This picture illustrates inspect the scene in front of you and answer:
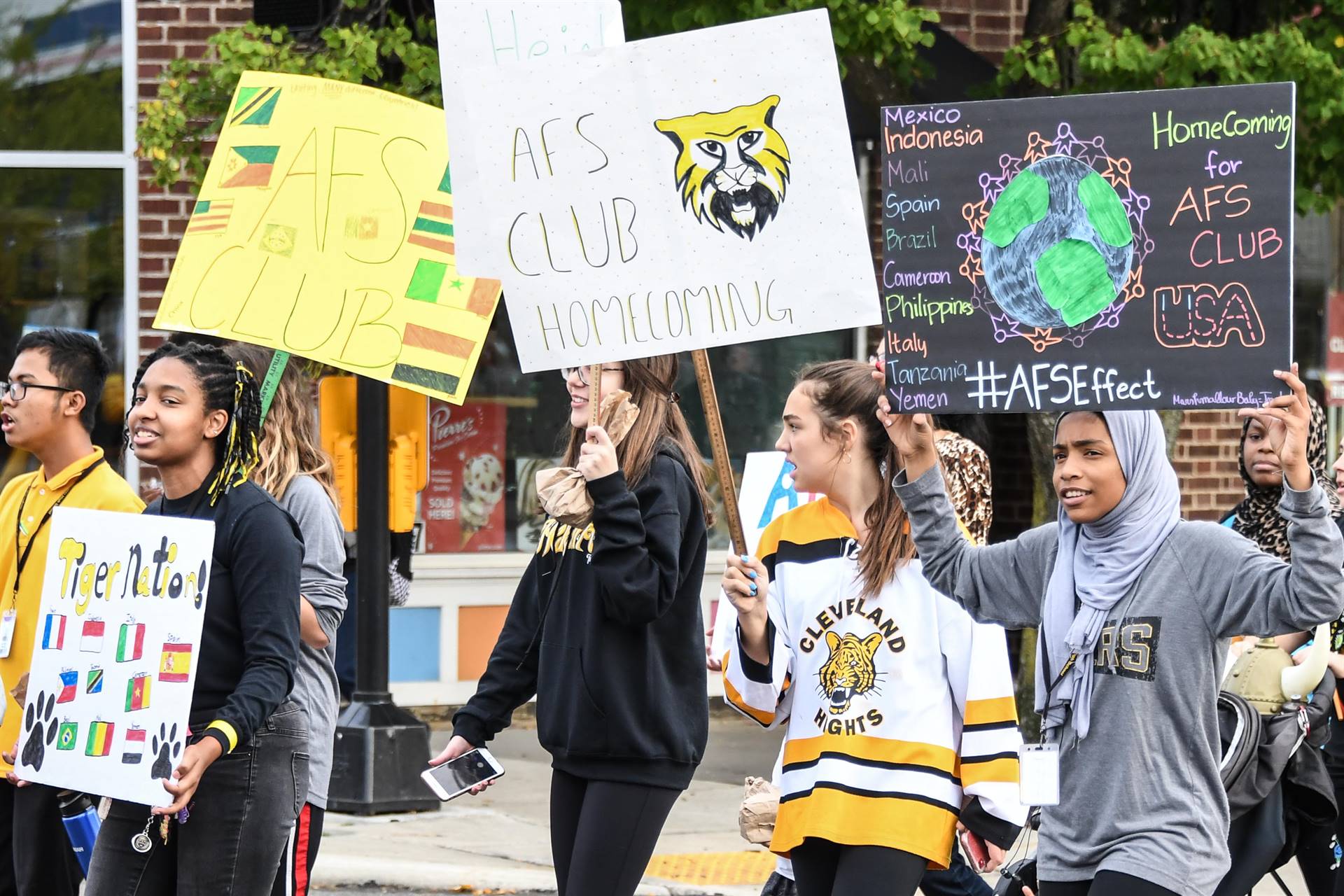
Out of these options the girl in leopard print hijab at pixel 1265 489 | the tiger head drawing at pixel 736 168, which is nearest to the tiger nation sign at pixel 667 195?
the tiger head drawing at pixel 736 168

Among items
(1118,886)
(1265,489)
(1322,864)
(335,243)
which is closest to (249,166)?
(335,243)

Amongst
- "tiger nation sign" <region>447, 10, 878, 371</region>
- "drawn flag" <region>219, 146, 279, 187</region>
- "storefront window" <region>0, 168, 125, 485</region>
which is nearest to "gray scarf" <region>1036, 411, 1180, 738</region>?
"tiger nation sign" <region>447, 10, 878, 371</region>

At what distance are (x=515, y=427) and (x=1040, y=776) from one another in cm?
731

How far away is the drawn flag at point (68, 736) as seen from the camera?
13.2 ft

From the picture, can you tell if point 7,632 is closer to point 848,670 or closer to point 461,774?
point 461,774

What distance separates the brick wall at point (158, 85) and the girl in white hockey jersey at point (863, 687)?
6.00 metres

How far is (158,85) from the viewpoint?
376 inches

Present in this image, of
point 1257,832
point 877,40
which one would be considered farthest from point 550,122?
point 877,40

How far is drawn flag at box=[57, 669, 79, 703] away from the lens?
4.06 meters

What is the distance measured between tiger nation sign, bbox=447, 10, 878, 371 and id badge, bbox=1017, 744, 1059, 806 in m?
1.06

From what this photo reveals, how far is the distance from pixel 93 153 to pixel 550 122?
600 cm

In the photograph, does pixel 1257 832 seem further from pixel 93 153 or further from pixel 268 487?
pixel 93 153

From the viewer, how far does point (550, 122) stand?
445cm

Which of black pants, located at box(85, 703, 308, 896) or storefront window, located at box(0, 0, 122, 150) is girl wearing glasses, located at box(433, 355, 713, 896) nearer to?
black pants, located at box(85, 703, 308, 896)
